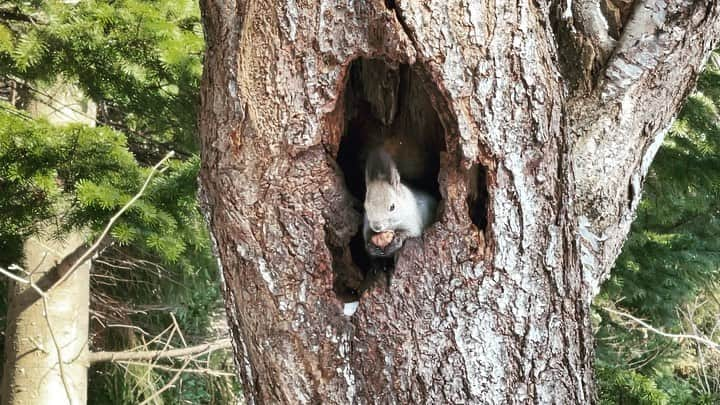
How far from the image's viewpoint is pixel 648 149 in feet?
6.27

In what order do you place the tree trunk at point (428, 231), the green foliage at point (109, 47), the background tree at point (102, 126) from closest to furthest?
1. the tree trunk at point (428, 231)
2. the background tree at point (102, 126)
3. the green foliage at point (109, 47)

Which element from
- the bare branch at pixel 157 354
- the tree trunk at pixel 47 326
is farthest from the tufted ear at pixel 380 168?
the tree trunk at pixel 47 326

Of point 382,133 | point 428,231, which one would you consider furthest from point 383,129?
point 428,231

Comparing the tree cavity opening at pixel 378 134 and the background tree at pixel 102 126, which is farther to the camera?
the background tree at pixel 102 126

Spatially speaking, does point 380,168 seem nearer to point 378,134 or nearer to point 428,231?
point 378,134

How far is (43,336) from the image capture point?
355 centimetres

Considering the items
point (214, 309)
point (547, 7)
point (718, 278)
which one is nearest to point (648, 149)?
point (547, 7)

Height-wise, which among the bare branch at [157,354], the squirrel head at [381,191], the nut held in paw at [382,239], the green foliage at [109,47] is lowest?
the bare branch at [157,354]

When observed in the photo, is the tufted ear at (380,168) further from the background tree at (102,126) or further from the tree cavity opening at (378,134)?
the background tree at (102,126)

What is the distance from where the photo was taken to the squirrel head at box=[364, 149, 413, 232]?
1819 millimetres

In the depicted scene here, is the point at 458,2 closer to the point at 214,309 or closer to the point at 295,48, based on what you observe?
the point at 295,48

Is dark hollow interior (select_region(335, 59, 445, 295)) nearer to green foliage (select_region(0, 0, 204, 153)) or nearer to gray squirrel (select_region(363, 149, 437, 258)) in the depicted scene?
gray squirrel (select_region(363, 149, 437, 258))

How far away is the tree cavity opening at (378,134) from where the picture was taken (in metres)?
1.72

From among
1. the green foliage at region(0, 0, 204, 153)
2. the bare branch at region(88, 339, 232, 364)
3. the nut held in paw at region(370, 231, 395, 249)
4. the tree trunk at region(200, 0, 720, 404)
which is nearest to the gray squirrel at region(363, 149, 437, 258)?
the nut held in paw at region(370, 231, 395, 249)
